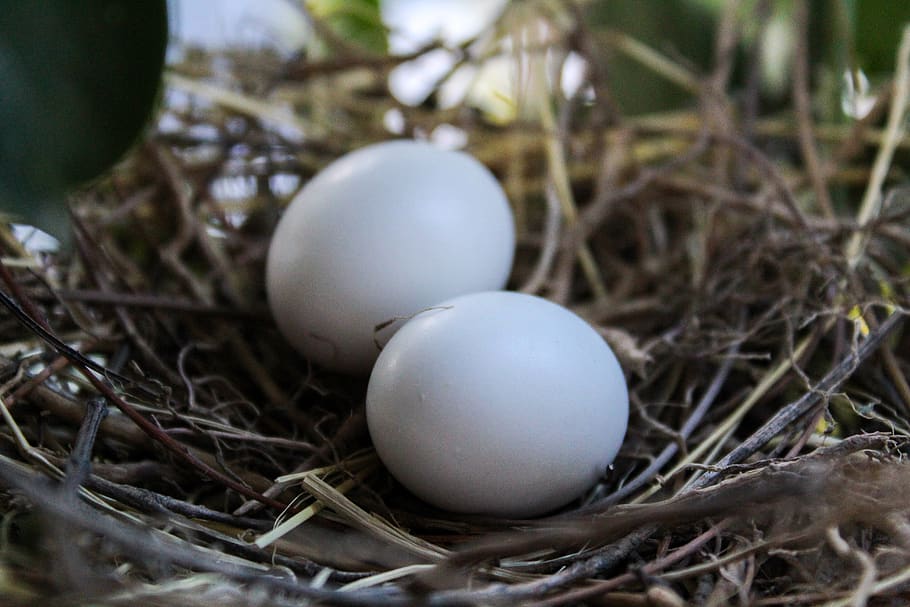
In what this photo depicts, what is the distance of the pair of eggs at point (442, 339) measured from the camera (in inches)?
18.9

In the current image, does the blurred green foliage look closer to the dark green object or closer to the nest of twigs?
the nest of twigs

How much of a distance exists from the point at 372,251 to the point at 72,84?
0.23 meters

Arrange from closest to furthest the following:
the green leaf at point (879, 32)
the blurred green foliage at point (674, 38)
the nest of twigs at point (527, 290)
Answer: the nest of twigs at point (527, 290) → the green leaf at point (879, 32) → the blurred green foliage at point (674, 38)

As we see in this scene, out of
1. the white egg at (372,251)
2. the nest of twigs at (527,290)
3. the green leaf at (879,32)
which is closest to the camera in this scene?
the nest of twigs at (527,290)

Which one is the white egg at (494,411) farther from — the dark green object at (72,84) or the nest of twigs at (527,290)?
the dark green object at (72,84)

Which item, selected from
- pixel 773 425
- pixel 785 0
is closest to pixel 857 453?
pixel 773 425

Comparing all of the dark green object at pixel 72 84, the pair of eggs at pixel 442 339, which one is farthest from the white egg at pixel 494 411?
the dark green object at pixel 72 84

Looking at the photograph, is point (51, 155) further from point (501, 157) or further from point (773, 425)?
point (501, 157)

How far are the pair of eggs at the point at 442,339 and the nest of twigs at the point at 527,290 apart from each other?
39mm

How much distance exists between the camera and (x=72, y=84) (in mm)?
441

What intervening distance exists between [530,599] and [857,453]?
0.22 m

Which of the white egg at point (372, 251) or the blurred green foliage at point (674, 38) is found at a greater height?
the blurred green foliage at point (674, 38)

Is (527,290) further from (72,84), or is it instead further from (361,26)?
(361,26)

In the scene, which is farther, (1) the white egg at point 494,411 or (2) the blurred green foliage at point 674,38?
(2) the blurred green foliage at point 674,38
